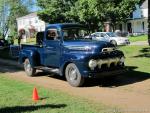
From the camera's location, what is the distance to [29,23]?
10381cm

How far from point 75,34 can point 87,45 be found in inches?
60.2

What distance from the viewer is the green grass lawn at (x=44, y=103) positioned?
984 centimetres

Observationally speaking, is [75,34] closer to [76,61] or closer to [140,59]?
[76,61]

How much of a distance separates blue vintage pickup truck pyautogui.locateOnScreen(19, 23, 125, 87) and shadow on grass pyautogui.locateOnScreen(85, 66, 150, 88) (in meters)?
0.52

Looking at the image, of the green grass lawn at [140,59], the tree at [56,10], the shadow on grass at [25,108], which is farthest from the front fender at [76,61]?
the tree at [56,10]

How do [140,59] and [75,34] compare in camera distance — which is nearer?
[75,34]

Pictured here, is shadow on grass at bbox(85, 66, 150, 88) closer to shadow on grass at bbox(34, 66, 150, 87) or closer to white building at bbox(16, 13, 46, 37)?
shadow on grass at bbox(34, 66, 150, 87)

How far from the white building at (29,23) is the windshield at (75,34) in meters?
82.2

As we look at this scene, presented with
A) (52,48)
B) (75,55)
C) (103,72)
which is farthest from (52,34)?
(103,72)

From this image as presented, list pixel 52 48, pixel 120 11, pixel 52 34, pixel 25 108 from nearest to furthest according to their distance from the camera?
pixel 25 108
pixel 52 48
pixel 52 34
pixel 120 11

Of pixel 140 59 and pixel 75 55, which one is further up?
pixel 75 55

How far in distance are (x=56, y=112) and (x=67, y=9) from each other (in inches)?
2139

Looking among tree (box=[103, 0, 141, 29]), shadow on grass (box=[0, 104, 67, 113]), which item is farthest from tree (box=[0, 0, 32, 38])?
shadow on grass (box=[0, 104, 67, 113])

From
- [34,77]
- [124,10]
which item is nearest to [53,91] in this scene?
[34,77]
